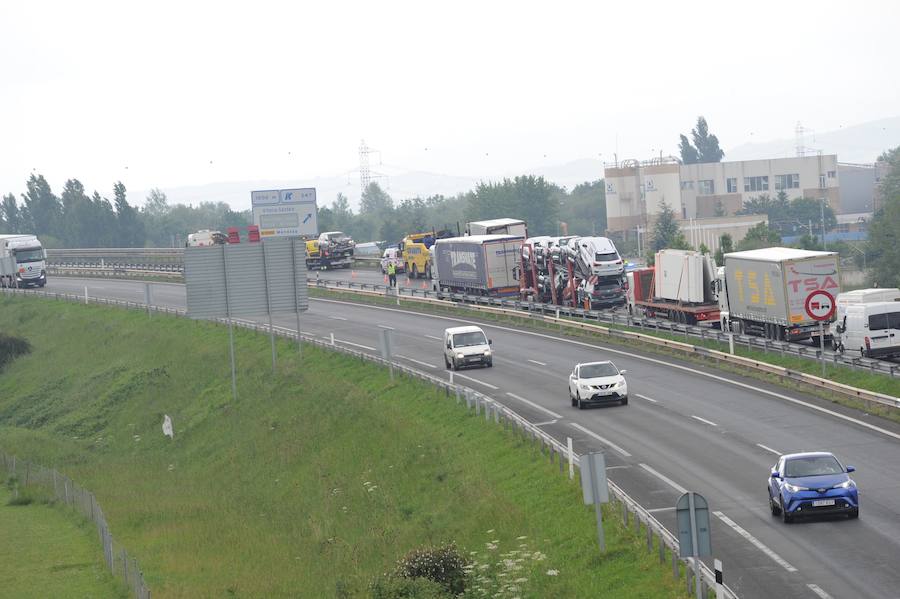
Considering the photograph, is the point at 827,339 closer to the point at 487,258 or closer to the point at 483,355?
the point at 483,355

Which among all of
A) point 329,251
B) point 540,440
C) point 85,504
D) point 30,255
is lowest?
point 85,504

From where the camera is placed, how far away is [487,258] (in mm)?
69375

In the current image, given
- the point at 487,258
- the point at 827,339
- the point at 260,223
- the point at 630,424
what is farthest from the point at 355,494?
the point at 260,223

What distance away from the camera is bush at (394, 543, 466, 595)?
22172 mm

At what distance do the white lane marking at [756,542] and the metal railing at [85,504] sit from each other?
38.3 ft

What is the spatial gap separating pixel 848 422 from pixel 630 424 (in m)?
6.17

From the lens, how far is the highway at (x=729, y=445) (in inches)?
829

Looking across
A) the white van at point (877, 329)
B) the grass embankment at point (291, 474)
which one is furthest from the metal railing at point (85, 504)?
the white van at point (877, 329)

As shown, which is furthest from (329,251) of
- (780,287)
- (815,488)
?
(815,488)

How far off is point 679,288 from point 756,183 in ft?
471

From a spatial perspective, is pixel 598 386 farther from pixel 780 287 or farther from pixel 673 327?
pixel 673 327

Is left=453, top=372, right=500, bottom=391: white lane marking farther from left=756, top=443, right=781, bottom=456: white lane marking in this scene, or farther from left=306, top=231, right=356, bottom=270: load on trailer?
left=306, top=231, right=356, bottom=270: load on trailer

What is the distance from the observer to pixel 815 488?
23.7 metres

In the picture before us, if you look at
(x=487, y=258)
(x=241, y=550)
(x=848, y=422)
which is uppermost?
(x=487, y=258)
